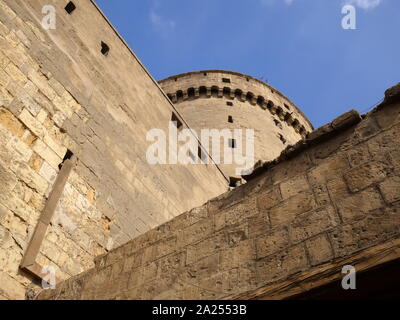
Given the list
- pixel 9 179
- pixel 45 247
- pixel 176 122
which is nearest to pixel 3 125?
pixel 9 179

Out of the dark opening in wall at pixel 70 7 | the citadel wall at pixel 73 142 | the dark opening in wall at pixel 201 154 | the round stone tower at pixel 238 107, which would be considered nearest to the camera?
the citadel wall at pixel 73 142

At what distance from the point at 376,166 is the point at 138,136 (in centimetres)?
542

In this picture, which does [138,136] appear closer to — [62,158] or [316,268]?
[62,158]

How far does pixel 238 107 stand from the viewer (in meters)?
18.5

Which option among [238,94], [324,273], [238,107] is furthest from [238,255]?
[238,94]

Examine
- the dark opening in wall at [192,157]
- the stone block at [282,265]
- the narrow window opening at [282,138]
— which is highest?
the narrow window opening at [282,138]

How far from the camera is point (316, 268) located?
233 cm

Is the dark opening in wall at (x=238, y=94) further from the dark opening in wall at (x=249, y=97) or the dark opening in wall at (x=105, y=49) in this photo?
the dark opening in wall at (x=105, y=49)

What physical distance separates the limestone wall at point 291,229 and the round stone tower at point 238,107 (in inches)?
502

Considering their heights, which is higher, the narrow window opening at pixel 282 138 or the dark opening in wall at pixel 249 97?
the dark opening in wall at pixel 249 97

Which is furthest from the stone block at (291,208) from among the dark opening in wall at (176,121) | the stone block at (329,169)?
the dark opening in wall at (176,121)

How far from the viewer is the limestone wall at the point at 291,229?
234 cm

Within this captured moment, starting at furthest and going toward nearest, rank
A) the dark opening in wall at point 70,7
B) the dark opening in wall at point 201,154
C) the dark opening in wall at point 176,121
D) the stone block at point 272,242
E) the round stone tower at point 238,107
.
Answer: the round stone tower at point 238,107
the dark opening in wall at point 201,154
the dark opening in wall at point 176,121
the dark opening in wall at point 70,7
the stone block at point 272,242
